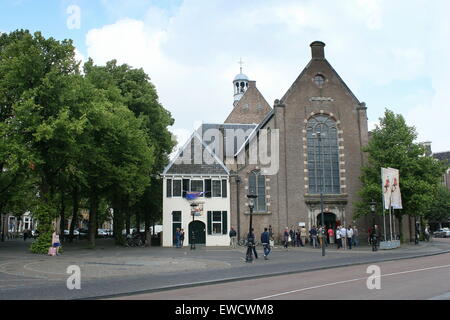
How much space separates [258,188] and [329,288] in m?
27.5

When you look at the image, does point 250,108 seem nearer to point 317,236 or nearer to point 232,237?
point 232,237

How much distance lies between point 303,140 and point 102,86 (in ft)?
61.5

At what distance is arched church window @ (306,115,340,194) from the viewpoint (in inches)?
1587

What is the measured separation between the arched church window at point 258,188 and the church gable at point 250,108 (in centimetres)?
1986

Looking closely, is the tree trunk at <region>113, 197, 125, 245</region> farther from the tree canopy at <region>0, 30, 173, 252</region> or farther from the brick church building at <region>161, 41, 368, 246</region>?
the brick church building at <region>161, 41, 368, 246</region>

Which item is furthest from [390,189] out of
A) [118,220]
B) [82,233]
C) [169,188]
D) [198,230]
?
[82,233]

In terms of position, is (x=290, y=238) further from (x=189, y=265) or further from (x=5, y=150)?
(x=5, y=150)

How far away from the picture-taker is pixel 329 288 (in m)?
12.2

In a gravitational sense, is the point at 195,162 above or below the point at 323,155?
below

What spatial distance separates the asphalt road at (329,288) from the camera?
418 inches

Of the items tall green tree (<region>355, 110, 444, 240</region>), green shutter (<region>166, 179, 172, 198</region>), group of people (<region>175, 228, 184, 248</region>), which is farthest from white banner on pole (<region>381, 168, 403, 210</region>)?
green shutter (<region>166, 179, 172, 198</region>)

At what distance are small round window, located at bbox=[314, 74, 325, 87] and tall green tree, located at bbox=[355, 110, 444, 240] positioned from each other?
6.90 metres

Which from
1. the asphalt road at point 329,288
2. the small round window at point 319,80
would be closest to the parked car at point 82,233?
the small round window at point 319,80
